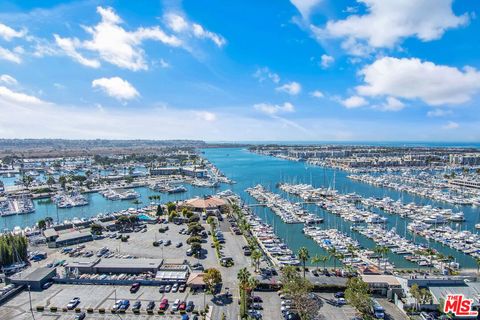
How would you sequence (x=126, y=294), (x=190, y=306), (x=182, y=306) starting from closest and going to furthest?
(x=182, y=306) < (x=190, y=306) < (x=126, y=294)

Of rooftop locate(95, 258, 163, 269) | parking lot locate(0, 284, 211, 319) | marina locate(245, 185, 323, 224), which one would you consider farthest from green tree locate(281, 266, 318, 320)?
marina locate(245, 185, 323, 224)

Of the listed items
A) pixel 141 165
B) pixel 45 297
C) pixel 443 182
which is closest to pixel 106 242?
pixel 45 297

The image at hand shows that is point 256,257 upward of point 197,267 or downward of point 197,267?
upward

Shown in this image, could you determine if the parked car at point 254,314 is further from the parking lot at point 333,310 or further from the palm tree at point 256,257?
the palm tree at point 256,257

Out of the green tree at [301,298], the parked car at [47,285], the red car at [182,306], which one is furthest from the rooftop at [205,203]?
the green tree at [301,298]

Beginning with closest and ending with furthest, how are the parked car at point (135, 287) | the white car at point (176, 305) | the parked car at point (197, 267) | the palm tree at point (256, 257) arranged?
the white car at point (176, 305) < the parked car at point (135, 287) < the palm tree at point (256, 257) < the parked car at point (197, 267)

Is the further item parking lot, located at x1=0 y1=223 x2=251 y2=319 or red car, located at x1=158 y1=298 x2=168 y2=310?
red car, located at x1=158 y1=298 x2=168 y2=310

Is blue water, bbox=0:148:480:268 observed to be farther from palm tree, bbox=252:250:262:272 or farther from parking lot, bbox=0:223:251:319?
parking lot, bbox=0:223:251:319

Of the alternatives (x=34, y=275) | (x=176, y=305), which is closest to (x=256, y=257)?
(x=176, y=305)

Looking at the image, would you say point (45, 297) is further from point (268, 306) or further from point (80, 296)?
point (268, 306)

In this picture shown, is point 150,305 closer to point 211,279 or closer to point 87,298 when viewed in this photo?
point 211,279

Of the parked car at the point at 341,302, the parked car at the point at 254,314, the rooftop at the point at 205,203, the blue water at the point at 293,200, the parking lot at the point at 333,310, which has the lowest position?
the blue water at the point at 293,200
